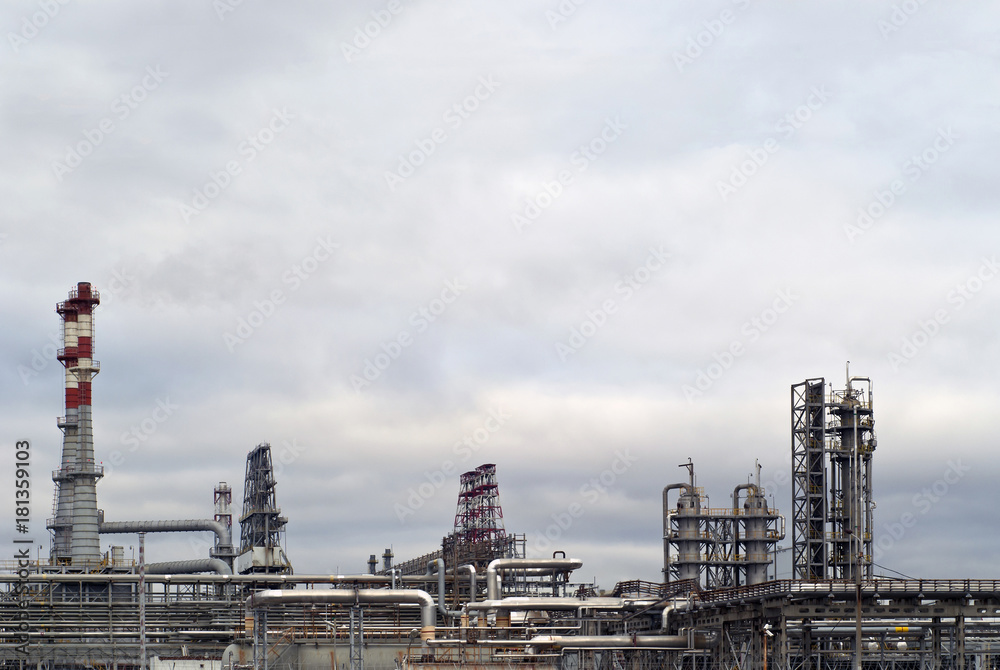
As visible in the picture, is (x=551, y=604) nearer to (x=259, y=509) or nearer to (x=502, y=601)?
(x=502, y=601)

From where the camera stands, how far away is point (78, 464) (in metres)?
95.8

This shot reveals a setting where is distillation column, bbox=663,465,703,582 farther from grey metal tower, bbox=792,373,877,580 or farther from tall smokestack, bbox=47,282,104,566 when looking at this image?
tall smokestack, bbox=47,282,104,566

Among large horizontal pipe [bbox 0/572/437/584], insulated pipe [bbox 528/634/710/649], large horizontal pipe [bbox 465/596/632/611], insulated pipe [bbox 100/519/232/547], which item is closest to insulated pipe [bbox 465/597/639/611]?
large horizontal pipe [bbox 465/596/632/611]

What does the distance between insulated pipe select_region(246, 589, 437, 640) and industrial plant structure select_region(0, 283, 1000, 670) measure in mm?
97

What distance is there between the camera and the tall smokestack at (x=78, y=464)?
95625 millimetres

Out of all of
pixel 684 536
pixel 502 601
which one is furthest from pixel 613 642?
pixel 684 536

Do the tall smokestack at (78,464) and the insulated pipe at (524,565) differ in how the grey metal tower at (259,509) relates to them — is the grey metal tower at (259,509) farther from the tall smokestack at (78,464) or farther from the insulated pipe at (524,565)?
the insulated pipe at (524,565)

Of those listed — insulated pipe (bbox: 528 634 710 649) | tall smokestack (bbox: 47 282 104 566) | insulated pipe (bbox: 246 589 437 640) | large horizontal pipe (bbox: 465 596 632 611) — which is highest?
tall smokestack (bbox: 47 282 104 566)

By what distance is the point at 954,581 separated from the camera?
54031 millimetres

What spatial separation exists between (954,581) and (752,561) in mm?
35419

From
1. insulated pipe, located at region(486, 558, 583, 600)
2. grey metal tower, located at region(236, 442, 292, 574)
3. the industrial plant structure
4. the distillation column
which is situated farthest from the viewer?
grey metal tower, located at region(236, 442, 292, 574)

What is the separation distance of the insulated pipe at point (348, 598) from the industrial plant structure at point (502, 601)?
3.8 inches

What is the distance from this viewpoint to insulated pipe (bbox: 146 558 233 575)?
9856cm

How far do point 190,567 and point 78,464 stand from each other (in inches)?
530
